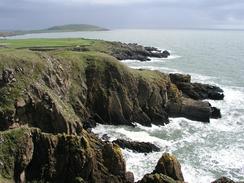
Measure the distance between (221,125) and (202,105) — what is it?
4.01m

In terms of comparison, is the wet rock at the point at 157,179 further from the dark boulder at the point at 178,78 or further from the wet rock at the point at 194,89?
the dark boulder at the point at 178,78

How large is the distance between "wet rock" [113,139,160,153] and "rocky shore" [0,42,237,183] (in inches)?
4.2

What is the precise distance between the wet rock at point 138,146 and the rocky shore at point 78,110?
0.11 meters

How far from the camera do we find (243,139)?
2104 inches

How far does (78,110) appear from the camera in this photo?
173ft

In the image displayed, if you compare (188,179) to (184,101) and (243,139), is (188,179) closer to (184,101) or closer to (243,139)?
(243,139)

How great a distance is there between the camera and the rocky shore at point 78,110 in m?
33.6

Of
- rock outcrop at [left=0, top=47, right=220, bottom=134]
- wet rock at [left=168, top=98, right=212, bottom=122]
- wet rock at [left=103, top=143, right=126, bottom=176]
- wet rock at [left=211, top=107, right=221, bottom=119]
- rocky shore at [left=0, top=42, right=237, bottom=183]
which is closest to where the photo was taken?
rocky shore at [left=0, top=42, right=237, bottom=183]

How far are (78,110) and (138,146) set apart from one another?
9.99m

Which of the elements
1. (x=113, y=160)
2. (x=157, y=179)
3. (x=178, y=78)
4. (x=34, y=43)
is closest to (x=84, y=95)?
(x=113, y=160)

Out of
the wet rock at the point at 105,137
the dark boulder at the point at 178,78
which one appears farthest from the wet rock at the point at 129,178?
the dark boulder at the point at 178,78

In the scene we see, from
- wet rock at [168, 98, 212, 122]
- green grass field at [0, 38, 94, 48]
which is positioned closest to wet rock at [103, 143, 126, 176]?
wet rock at [168, 98, 212, 122]

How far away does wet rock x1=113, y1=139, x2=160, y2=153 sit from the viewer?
4622cm

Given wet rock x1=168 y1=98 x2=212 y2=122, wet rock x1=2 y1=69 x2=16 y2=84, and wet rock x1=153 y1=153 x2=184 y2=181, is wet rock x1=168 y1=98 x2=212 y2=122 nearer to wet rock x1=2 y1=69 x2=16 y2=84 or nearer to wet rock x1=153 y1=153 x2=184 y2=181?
wet rock x1=2 y1=69 x2=16 y2=84
